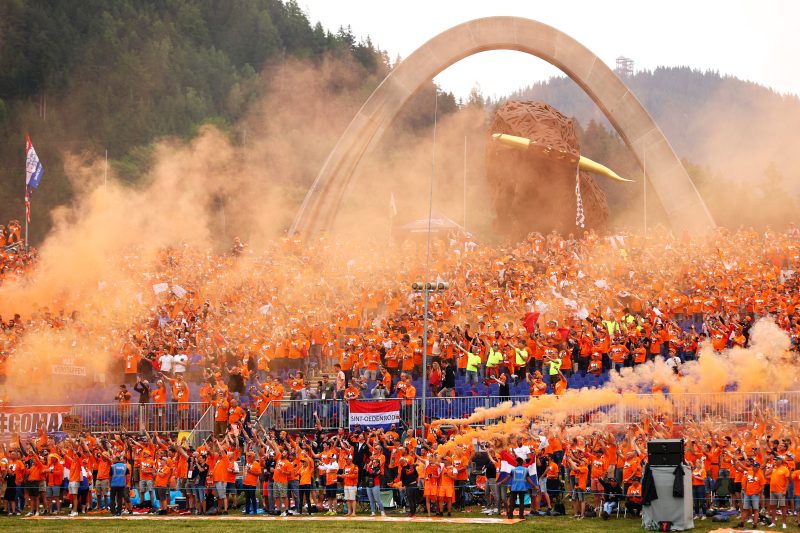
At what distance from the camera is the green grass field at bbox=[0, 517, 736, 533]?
768 inches

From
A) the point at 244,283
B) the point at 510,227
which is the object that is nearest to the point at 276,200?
the point at 510,227

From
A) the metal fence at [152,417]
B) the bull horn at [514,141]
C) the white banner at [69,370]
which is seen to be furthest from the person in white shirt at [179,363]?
the bull horn at [514,141]

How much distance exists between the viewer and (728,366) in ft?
81.0

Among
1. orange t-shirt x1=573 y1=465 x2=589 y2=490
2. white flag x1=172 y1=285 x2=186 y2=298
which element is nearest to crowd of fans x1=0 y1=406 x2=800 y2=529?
orange t-shirt x1=573 y1=465 x2=589 y2=490

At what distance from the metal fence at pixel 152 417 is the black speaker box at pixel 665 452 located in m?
11.8

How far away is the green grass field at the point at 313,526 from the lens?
64.0 ft

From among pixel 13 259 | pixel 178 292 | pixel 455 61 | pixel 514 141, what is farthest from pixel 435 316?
pixel 13 259

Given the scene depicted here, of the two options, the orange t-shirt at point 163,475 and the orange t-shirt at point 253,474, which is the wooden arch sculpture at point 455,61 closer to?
the orange t-shirt at point 163,475

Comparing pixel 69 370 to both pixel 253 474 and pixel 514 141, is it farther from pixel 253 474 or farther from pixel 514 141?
pixel 514 141

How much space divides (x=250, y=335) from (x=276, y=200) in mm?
47419

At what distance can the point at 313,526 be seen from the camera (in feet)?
67.9

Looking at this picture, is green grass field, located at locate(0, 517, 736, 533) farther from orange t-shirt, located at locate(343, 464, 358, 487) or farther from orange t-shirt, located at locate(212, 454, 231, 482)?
orange t-shirt, located at locate(212, 454, 231, 482)

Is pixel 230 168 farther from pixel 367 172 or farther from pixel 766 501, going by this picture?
pixel 766 501

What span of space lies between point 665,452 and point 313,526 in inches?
257
